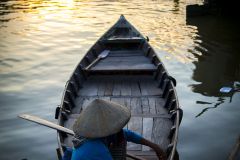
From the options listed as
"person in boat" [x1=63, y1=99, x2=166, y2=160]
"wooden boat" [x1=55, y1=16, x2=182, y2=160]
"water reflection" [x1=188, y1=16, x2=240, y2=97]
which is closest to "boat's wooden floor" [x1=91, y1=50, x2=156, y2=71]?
"wooden boat" [x1=55, y1=16, x2=182, y2=160]

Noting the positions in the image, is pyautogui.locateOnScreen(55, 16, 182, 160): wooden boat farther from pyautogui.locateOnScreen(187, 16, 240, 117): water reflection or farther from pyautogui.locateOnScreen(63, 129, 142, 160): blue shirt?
pyautogui.locateOnScreen(187, 16, 240, 117): water reflection

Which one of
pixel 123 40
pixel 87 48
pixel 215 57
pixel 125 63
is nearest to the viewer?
pixel 125 63

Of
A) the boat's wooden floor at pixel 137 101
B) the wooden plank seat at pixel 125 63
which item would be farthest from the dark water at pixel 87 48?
the wooden plank seat at pixel 125 63

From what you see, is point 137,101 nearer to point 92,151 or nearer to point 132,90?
point 132,90

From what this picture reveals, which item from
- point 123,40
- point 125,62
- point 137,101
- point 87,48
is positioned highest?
point 123,40

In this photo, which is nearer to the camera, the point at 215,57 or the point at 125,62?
the point at 125,62

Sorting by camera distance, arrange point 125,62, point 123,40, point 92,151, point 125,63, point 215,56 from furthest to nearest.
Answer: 1. point 215,56
2. point 123,40
3. point 125,62
4. point 125,63
5. point 92,151

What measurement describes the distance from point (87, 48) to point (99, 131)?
10.7 meters

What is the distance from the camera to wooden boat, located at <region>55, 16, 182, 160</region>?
5609 mm

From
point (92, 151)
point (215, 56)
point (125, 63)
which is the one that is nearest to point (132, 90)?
point (125, 63)

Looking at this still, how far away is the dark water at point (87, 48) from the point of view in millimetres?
7285

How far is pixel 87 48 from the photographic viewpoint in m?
13.8

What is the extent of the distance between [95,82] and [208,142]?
3296mm

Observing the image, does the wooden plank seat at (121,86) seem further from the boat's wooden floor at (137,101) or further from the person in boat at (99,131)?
the person in boat at (99,131)
